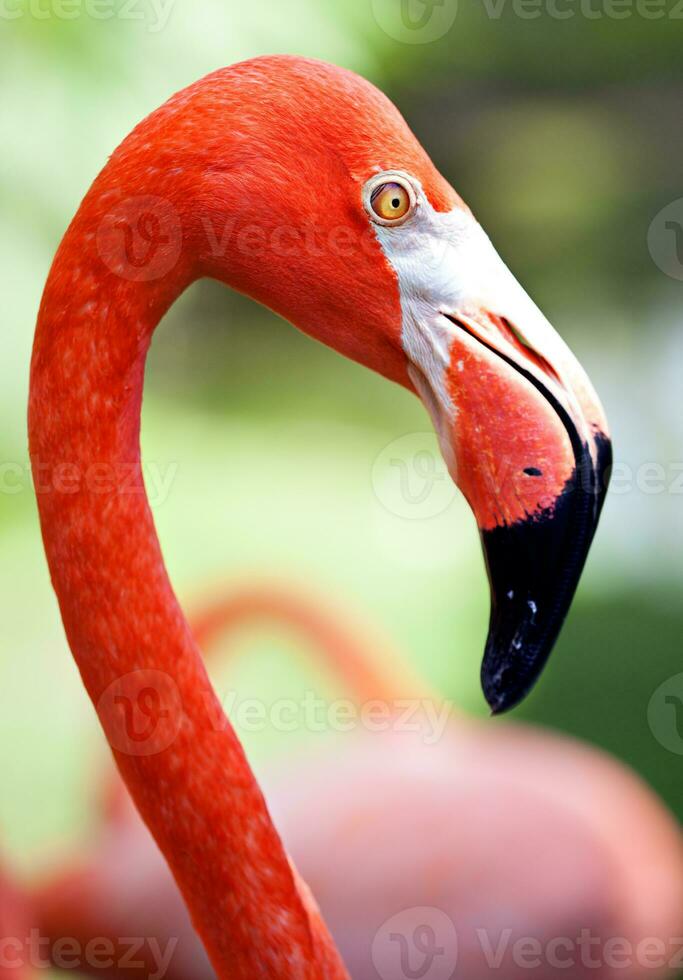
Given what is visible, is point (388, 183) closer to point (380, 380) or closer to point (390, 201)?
point (390, 201)

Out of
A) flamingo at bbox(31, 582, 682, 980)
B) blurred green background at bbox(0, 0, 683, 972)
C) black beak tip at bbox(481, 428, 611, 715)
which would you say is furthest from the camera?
blurred green background at bbox(0, 0, 683, 972)

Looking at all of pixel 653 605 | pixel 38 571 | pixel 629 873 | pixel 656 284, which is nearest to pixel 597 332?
pixel 656 284

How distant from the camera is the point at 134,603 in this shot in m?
0.89

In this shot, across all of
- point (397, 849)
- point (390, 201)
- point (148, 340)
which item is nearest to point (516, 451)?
point (390, 201)

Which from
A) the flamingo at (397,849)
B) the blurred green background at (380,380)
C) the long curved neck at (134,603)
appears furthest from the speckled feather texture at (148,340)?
the blurred green background at (380,380)

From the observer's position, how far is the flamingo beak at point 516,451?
797 mm

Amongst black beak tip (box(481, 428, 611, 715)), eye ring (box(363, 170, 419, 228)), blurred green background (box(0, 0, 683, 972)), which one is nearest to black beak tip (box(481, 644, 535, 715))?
black beak tip (box(481, 428, 611, 715))

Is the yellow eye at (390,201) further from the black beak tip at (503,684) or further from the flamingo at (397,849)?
the flamingo at (397,849)

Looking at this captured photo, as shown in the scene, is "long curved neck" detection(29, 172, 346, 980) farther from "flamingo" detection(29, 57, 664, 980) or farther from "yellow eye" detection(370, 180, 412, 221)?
"yellow eye" detection(370, 180, 412, 221)

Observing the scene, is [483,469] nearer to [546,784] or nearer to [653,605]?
[546,784]

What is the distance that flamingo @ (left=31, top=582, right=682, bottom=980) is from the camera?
5.87ft

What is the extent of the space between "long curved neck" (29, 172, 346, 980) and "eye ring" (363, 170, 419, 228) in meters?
0.16

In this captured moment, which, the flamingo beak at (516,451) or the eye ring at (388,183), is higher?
the eye ring at (388,183)

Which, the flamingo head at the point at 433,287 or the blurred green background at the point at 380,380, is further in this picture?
the blurred green background at the point at 380,380
